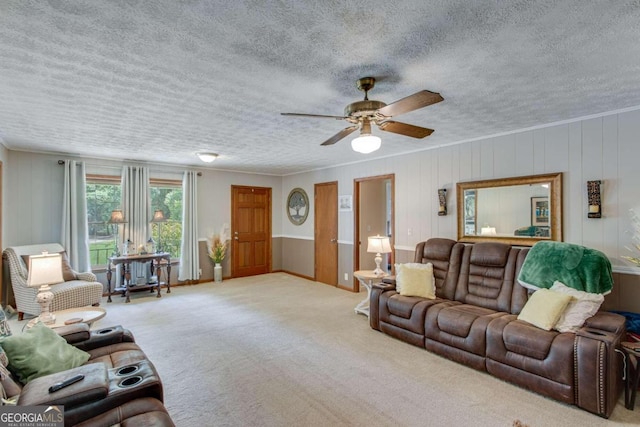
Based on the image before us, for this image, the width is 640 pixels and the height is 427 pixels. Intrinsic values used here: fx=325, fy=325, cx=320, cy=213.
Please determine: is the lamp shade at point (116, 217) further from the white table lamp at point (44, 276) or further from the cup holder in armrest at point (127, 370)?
the cup holder in armrest at point (127, 370)

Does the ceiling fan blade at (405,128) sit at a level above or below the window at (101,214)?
above

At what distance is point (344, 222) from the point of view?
20.8 ft

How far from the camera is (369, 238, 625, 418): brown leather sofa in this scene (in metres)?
2.38

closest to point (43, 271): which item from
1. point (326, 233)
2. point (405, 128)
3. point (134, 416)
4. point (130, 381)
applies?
point (130, 381)

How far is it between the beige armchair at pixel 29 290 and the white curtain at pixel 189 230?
194 centimetres

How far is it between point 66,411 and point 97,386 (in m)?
0.14

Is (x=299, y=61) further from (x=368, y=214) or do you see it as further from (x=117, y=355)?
(x=368, y=214)

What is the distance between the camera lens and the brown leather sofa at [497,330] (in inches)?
93.7

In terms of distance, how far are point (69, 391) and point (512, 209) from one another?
14.3 ft

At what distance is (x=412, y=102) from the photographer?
2088 millimetres

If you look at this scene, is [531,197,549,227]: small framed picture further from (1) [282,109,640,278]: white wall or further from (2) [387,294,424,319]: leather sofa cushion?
(2) [387,294,424,319]: leather sofa cushion

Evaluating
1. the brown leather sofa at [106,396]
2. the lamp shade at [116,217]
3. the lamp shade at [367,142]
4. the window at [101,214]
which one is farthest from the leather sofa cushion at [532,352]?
the window at [101,214]

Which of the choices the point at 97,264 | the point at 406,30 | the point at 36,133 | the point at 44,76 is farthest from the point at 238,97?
the point at 97,264

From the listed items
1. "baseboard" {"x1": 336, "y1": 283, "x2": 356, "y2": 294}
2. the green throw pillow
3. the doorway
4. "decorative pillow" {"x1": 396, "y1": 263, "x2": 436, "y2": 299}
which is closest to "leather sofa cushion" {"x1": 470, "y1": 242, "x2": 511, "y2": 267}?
"decorative pillow" {"x1": 396, "y1": 263, "x2": 436, "y2": 299}
